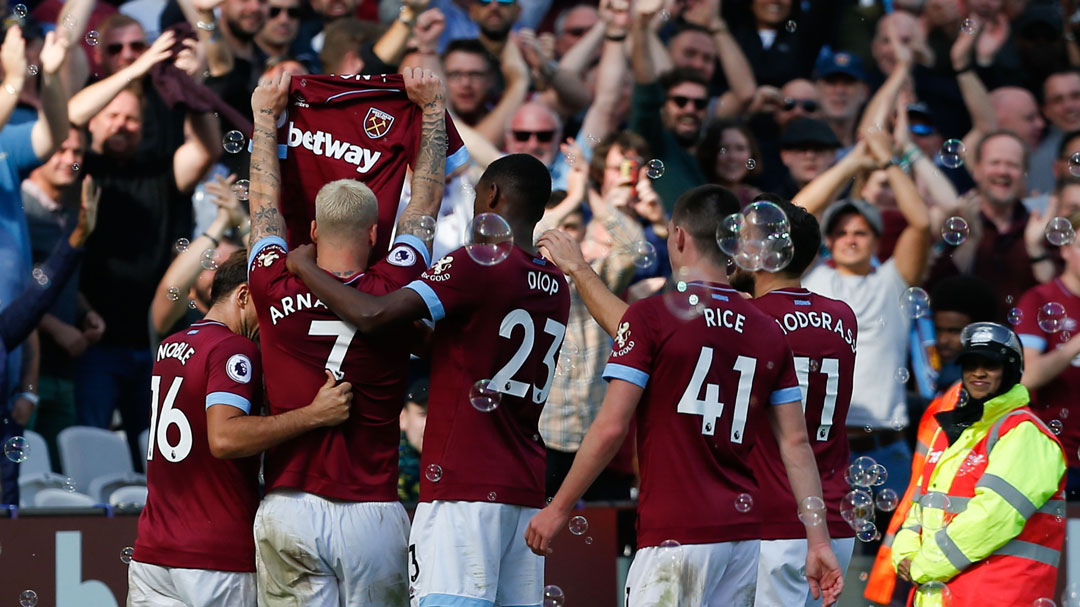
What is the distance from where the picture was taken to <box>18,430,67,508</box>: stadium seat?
8289 millimetres

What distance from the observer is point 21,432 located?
8258mm

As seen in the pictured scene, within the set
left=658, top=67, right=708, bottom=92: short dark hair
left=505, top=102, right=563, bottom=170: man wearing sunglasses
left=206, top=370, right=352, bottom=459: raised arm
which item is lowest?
left=206, top=370, right=352, bottom=459: raised arm

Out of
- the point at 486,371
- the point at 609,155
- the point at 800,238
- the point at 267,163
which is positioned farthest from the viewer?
the point at 609,155

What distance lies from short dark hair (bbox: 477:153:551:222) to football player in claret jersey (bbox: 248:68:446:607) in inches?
15.9

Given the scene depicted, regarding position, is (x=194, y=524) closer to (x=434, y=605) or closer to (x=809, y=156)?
(x=434, y=605)

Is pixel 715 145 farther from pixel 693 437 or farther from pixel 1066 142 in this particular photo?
pixel 693 437

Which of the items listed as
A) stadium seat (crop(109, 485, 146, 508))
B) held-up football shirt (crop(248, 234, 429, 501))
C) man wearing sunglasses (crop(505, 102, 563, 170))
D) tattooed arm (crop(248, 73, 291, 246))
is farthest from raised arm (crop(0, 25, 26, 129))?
held-up football shirt (crop(248, 234, 429, 501))

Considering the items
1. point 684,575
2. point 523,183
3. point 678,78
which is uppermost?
point 678,78

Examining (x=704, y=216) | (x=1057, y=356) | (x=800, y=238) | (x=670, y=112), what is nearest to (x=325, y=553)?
(x=704, y=216)

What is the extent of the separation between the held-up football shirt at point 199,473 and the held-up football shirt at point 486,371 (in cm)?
75

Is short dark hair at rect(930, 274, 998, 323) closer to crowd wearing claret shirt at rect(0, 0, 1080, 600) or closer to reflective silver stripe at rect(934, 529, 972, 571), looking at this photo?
crowd wearing claret shirt at rect(0, 0, 1080, 600)

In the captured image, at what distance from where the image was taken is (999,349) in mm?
6531

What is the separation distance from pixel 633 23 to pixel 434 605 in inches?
242

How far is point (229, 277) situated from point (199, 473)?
814 mm
